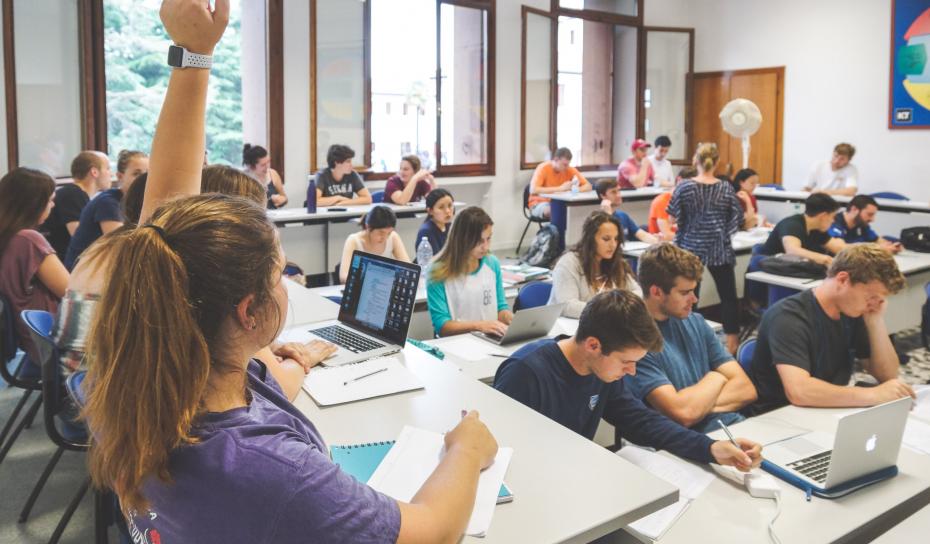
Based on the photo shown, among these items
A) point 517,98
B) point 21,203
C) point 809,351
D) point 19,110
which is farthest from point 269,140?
point 809,351

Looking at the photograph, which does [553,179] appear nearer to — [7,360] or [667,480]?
[7,360]

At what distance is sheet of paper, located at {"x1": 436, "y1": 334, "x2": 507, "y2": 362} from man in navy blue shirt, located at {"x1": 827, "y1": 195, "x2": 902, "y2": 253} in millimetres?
3847

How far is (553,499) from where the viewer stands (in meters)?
1.46

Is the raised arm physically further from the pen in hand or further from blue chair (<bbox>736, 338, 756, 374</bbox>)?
blue chair (<bbox>736, 338, 756, 374</bbox>)

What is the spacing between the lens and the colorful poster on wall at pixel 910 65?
886 centimetres

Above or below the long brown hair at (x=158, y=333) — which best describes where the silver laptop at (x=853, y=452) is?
below

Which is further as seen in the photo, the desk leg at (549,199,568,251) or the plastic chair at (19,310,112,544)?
the desk leg at (549,199,568,251)

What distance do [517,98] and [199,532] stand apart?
9243mm

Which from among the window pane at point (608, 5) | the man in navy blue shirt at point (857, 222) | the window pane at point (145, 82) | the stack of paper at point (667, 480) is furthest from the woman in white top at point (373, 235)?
the window pane at point (608, 5)

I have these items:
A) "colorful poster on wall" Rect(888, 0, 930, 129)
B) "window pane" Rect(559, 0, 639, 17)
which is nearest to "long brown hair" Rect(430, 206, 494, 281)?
"window pane" Rect(559, 0, 639, 17)

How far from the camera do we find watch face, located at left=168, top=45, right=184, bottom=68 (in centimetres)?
135

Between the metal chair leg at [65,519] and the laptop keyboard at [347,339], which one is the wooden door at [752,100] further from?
the metal chair leg at [65,519]

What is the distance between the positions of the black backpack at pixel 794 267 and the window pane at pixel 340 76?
4913mm

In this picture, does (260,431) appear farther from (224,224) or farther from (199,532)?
(224,224)
